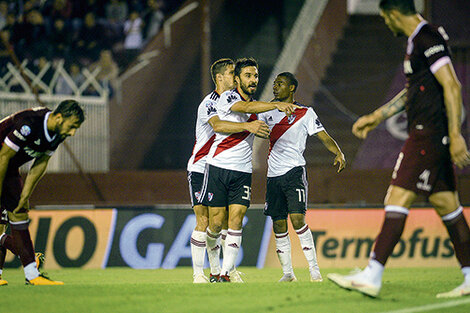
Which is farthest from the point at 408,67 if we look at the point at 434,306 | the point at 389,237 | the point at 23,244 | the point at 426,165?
the point at 23,244

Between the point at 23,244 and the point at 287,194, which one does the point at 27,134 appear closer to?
the point at 23,244

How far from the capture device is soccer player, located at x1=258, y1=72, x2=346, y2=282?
8.23 meters

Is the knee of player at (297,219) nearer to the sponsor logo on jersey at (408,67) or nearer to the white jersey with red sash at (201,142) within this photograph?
the white jersey with red sash at (201,142)

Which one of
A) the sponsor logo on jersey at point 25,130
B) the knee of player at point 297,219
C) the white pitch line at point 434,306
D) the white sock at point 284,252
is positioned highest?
the sponsor logo on jersey at point 25,130

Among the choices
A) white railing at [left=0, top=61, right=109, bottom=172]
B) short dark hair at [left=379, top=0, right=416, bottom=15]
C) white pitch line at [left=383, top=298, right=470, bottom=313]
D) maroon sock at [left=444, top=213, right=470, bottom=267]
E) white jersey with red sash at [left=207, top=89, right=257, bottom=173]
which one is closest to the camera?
white pitch line at [left=383, top=298, right=470, bottom=313]

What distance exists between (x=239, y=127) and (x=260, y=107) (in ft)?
1.17

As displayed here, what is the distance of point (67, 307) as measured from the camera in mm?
5332

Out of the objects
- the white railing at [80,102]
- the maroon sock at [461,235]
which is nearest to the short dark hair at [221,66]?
the maroon sock at [461,235]

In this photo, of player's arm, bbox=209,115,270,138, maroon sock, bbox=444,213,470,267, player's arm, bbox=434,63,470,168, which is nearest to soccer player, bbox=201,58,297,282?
player's arm, bbox=209,115,270,138

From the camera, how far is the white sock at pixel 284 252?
839 centimetres

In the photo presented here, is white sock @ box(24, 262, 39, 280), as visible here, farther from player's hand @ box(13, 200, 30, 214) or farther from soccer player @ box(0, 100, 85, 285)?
player's hand @ box(13, 200, 30, 214)

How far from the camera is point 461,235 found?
5559 millimetres

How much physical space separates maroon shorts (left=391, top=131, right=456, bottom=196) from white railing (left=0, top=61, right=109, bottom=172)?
1002 centimetres

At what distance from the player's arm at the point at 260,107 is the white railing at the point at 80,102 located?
7.44 meters
